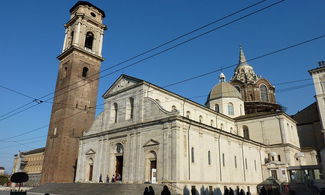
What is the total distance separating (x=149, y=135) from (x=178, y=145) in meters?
3.82

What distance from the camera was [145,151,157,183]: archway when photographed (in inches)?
986

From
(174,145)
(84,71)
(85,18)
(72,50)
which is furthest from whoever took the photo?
(85,18)

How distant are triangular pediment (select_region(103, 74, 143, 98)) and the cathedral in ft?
0.42

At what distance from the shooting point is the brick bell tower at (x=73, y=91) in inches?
1387

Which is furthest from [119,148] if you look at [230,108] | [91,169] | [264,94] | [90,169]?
[264,94]

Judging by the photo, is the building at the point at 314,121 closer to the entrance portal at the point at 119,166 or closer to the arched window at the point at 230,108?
the arched window at the point at 230,108

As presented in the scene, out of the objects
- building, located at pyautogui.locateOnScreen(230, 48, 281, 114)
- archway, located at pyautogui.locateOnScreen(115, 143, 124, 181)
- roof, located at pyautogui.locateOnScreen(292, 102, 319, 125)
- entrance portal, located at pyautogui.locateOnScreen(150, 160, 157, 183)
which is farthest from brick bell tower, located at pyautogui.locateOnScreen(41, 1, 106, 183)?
roof, located at pyautogui.locateOnScreen(292, 102, 319, 125)

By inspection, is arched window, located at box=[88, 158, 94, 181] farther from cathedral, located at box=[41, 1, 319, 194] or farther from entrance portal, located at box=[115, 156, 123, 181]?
entrance portal, located at box=[115, 156, 123, 181]

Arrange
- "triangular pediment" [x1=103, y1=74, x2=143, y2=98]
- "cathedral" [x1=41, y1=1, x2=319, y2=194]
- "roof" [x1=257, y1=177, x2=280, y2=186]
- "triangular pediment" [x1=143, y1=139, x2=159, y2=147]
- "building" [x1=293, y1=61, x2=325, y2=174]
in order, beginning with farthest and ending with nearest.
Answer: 1. "building" [x1=293, y1=61, x2=325, y2=174]
2. "roof" [x1=257, y1=177, x2=280, y2=186]
3. "triangular pediment" [x1=103, y1=74, x2=143, y2=98]
4. "triangular pediment" [x1=143, y1=139, x2=159, y2=147]
5. "cathedral" [x1=41, y1=1, x2=319, y2=194]

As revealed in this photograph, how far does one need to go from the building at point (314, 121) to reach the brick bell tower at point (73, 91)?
103ft

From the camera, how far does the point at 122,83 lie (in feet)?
106

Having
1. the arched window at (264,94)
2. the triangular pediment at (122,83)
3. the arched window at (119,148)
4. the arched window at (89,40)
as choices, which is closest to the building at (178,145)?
the triangular pediment at (122,83)

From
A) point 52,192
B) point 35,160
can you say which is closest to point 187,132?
point 52,192

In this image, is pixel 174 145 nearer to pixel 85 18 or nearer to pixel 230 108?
pixel 230 108
